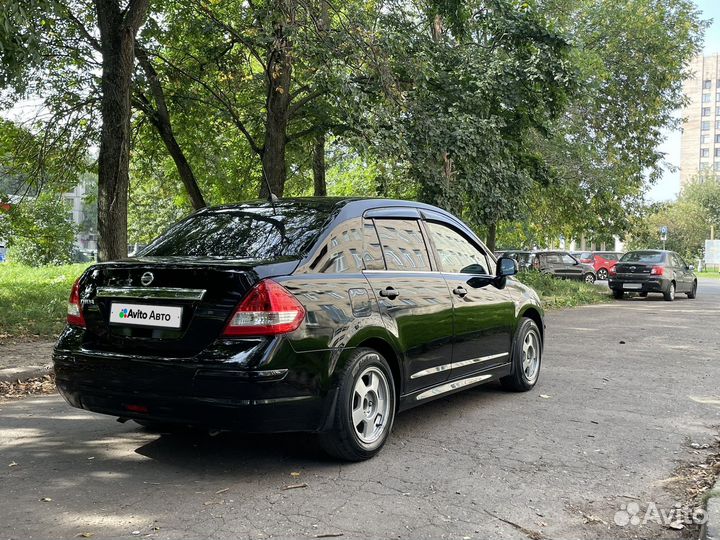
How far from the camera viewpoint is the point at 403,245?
533 cm

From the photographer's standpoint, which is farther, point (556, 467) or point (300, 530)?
point (556, 467)

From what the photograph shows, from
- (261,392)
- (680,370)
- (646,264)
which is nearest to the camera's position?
(261,392)

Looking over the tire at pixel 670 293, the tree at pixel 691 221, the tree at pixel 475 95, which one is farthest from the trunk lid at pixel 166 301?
the tree at pixel 691 221

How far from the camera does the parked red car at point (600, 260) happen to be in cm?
4231

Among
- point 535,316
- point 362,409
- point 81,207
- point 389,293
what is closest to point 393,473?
point 362,409

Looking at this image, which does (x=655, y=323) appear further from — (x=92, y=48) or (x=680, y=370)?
(x=92, y=48)

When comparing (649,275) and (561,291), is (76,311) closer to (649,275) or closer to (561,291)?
(561,291)

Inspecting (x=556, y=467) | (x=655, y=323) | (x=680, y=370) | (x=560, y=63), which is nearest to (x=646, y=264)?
Answer: (x=655, y=323)

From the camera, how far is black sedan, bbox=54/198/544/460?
4.02 meters

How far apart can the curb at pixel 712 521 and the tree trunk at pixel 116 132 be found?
8.58 meters

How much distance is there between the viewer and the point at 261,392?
3961 millimetres

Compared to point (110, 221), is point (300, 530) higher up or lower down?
lower down

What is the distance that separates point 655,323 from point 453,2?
25.1 ft

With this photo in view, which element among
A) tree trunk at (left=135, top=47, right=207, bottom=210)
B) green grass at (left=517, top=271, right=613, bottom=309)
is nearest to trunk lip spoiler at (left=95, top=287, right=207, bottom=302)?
tree trunk at (left=135, top=47, right=207, bottom=210)
